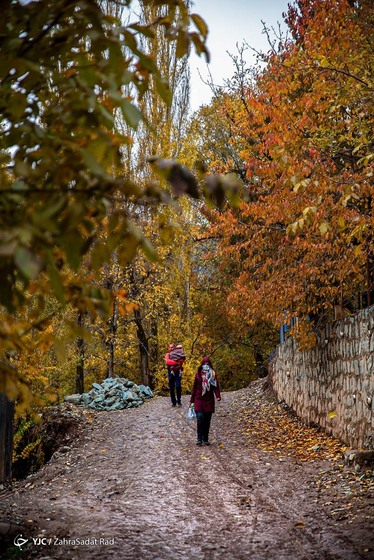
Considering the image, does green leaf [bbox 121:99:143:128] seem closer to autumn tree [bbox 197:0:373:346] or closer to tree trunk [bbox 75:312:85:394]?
autumn tree [bbox 197:0:373:346]

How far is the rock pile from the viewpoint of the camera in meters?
17.2

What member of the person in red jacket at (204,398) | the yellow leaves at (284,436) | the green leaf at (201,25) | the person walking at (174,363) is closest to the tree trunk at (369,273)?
the yellow leaves at (284,436)

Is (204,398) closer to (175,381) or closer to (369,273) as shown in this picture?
(369,273)

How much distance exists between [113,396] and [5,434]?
834cm

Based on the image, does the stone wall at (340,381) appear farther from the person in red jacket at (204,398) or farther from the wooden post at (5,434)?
the wooden post at (5,434)

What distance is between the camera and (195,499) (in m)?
7.50

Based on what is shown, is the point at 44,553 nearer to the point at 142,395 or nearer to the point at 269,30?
the point at 269,30

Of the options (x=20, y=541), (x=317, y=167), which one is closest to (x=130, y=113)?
(x=20, y=541)

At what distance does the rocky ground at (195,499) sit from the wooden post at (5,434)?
39 centimetres

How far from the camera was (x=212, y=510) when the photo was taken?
6.93 m

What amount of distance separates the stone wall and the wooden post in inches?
216

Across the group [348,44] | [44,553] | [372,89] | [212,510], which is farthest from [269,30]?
[44,553]

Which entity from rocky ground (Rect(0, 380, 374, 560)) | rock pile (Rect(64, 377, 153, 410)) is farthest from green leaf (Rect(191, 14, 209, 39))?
rock pile (Rect(64, 377, 153, 410))

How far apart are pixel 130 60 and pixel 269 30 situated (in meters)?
12.4
